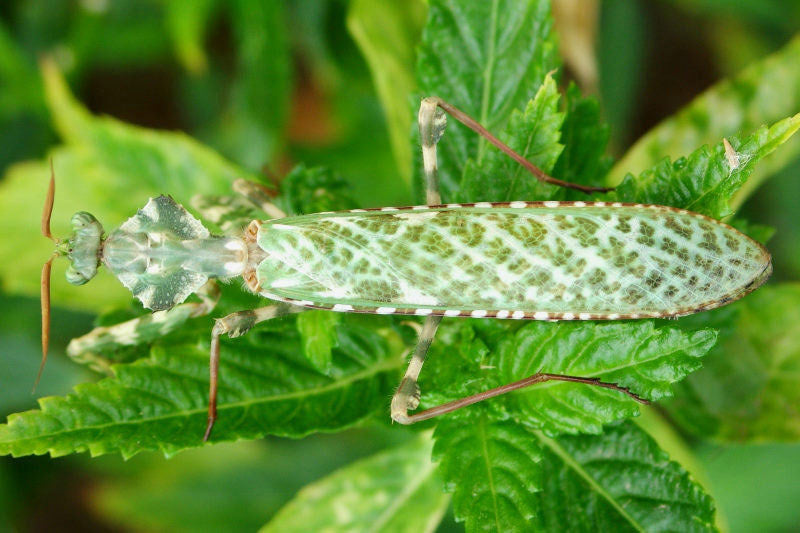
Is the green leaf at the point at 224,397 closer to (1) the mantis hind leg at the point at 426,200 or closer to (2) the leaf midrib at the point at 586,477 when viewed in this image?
(1) the mantis hind leg at the point at 426,200

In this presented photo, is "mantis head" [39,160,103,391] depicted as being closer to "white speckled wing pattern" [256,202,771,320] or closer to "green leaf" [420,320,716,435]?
"white speckled wing pattern" [256,202,771,320]

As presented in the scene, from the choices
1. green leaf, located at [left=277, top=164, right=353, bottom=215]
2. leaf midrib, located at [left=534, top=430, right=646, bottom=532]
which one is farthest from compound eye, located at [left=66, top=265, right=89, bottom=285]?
leaf midrib, located at [left=534, top=430, right=646, bottom=532]

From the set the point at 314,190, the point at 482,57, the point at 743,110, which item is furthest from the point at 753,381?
the point at 314,190

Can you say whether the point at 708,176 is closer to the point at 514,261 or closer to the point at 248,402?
the point at 514,261

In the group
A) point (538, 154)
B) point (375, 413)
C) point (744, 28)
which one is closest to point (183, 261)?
point (375, 413)

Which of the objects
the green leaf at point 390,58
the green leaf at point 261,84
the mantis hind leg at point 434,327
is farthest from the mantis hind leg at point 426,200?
the green leaf at point 261,84

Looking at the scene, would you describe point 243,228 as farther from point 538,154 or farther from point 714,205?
point 714,205

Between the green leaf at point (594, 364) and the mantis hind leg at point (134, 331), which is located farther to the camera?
the mantis hind leg at point (134, 331)
